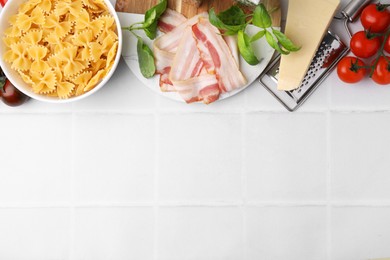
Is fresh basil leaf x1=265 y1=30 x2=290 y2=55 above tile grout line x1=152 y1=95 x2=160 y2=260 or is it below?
above

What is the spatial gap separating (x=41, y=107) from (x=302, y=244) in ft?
1.99

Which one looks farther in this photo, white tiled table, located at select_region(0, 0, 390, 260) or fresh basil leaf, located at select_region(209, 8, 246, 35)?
white tiled table, located at select_region(0, 0, 390, 260)

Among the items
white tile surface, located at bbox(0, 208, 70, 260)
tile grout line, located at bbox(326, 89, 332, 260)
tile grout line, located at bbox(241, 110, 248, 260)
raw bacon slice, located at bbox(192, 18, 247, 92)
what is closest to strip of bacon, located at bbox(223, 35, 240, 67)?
raw bacon slice, located at bbox(192, 18, 247, 92)

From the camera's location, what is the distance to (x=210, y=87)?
1.27 metres

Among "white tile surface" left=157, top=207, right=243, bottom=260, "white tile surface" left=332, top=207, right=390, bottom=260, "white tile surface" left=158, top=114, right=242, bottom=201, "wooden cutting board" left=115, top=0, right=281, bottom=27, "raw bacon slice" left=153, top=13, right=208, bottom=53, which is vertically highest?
"wooden cutting board" left=115, top=0, right=281, bottom=27

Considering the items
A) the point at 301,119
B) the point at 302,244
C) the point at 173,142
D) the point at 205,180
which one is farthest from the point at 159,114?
the point at 302,244

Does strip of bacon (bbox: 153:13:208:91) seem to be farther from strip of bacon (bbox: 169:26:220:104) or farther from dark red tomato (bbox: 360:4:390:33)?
dark red tomato (bbox: 360:4:390:33)

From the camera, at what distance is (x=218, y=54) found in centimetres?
127

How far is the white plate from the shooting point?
1.27 metres

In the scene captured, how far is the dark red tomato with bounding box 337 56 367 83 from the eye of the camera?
1244mm

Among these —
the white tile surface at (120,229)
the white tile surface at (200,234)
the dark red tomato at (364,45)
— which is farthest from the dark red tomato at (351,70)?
the white tile surface at (120,229)

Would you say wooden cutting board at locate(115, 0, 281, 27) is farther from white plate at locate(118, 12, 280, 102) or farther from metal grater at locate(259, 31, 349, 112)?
metal grater at locate(259, 31, 349, 112)

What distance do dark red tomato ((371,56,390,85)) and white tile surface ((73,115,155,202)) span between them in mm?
458

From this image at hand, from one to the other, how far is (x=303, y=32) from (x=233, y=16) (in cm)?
14
